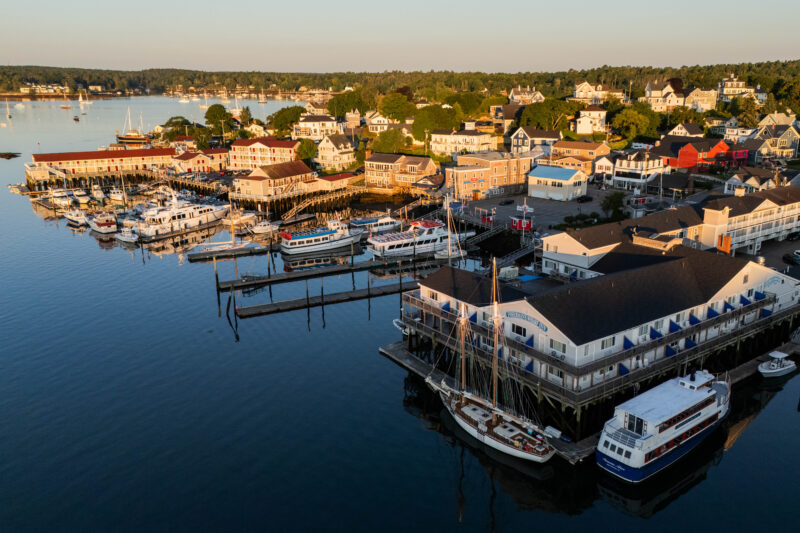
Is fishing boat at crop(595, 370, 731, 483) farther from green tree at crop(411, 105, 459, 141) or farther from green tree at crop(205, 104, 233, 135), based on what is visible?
green tree at crop(205, 104, 233, 135)

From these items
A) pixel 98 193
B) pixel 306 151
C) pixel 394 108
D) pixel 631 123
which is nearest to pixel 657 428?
pixel 98 193

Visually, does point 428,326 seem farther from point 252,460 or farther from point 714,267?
point 714,267

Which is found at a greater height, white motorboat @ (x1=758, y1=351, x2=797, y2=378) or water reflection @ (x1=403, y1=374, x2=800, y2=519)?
white motorboat @ (x1=758, y1=351, x2=797, y2=378)

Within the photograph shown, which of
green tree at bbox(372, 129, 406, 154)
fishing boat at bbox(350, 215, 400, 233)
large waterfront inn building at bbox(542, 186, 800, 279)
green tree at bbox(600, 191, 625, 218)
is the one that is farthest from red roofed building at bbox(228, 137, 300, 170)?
large waterfront inn building at bbox(542, 186, 800, 279)

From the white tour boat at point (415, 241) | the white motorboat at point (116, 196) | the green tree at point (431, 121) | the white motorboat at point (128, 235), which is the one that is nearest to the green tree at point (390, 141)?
the green tree at point (431, 121)

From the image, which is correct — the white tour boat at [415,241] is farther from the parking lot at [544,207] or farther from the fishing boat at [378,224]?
the parking lot at [544,207]


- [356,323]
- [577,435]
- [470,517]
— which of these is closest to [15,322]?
[356,323]
